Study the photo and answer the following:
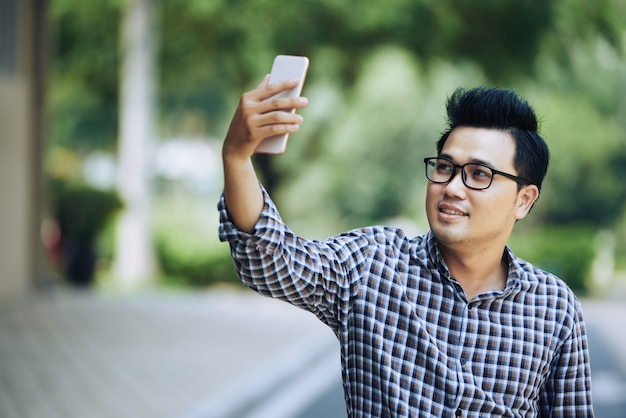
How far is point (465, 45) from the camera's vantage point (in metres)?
14.2

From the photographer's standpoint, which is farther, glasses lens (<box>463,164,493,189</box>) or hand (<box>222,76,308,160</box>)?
glasses lens (<box>463,164,493,189</box>)

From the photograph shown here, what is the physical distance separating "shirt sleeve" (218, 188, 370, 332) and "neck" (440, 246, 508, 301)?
21cm

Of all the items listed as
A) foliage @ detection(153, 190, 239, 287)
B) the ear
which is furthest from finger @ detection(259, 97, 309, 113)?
foliage @ detection(153, 190, 239, 287)

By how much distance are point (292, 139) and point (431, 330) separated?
23.5 meters

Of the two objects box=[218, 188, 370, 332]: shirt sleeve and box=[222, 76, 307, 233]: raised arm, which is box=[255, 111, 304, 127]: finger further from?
box=[218, 188, 370, 332]: shirt sleeve

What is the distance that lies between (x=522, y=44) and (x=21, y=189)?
743 centimetres

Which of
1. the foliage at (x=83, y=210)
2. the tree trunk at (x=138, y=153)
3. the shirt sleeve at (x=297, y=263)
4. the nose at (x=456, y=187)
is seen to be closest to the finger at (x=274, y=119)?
the shirt sleeve at (x=297, y=263)

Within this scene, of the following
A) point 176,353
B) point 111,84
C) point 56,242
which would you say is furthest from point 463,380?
point 111,84

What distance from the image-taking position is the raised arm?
5.79 ft

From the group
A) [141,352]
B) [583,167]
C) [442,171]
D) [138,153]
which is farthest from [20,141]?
[583,167]

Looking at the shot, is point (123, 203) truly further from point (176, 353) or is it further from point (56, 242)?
point (176, 353)

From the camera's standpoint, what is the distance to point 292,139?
83.7ft

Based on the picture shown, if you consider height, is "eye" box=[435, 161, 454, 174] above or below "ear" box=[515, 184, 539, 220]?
above

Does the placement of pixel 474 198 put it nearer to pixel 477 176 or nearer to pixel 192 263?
pixel 477 176
